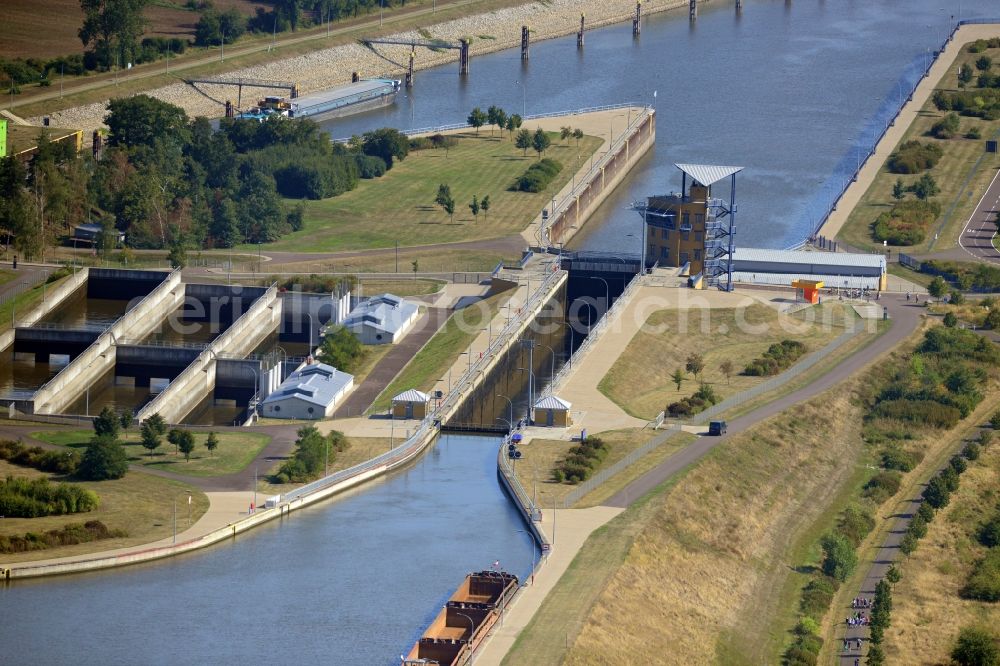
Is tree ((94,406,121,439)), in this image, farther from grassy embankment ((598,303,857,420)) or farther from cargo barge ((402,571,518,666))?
grassy embankment ((598,303,857,420))

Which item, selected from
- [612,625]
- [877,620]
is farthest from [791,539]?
[612,625]

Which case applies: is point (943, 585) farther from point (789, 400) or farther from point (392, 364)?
point (392, 364)

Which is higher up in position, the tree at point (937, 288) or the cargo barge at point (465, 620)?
the tree at point (937, 288)

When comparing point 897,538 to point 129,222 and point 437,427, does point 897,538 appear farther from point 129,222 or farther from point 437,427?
point 129,222

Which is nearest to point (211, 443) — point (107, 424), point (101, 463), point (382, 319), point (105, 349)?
point (107, 424)

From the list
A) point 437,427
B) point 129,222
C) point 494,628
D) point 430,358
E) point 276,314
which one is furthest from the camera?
point 129,222

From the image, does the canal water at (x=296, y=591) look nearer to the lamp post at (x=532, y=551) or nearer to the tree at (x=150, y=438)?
the lamp post at (x=532, y=551)

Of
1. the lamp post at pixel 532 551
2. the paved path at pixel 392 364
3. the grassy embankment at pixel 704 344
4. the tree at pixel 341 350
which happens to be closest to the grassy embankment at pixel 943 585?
the lamp post at pixel 532 551
